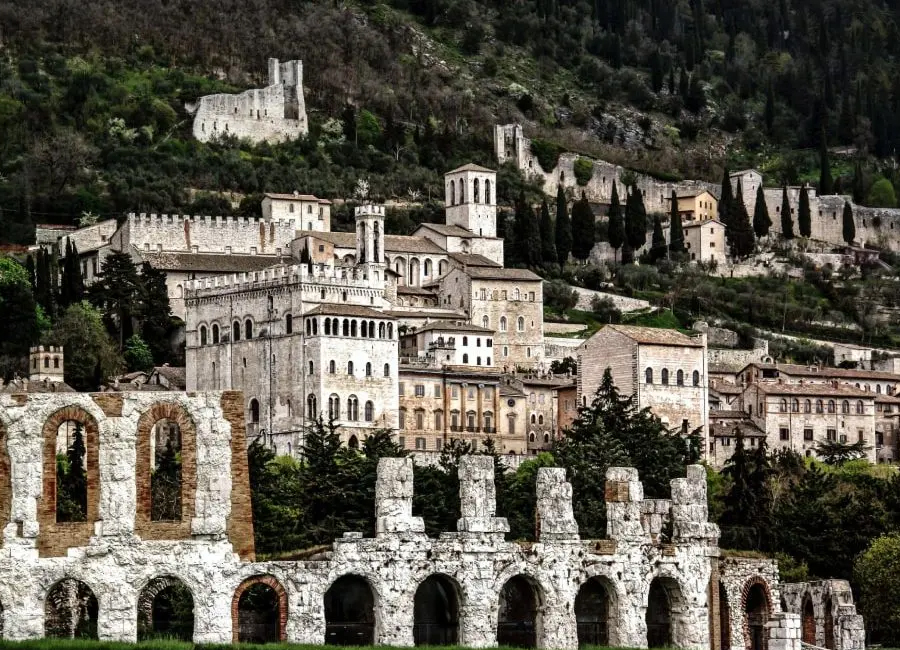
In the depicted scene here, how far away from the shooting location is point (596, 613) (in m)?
58.7

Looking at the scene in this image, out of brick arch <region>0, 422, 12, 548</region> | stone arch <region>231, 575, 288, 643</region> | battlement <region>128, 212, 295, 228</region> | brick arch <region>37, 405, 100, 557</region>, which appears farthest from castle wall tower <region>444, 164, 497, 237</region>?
brick arch <region>0, 422, 12, 548</region>

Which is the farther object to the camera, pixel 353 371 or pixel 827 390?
pixel 827 390

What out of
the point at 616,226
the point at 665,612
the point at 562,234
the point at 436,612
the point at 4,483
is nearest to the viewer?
the point at 4,483

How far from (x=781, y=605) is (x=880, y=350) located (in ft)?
260

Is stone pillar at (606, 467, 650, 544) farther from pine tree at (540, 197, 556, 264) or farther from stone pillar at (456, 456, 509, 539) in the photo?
pine tree at (540, 197, 556, 264)

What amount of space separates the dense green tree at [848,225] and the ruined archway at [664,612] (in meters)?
105

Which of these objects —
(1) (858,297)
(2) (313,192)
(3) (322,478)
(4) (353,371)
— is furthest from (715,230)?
(3) (322,478)

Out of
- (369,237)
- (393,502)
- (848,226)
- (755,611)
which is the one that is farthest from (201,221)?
(393,502)

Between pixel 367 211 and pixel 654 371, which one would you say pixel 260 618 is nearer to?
pixel 654 371

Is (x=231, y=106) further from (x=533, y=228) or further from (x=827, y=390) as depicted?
(x=827, y=390)

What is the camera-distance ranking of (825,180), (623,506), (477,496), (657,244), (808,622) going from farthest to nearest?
(825,180)
(657,244)
(808,622)
(623,506)
(477,496)

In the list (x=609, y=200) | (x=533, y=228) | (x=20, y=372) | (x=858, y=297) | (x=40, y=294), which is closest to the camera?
(x=20, y=372)

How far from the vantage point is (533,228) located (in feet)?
449

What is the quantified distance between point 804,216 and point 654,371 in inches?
2039
